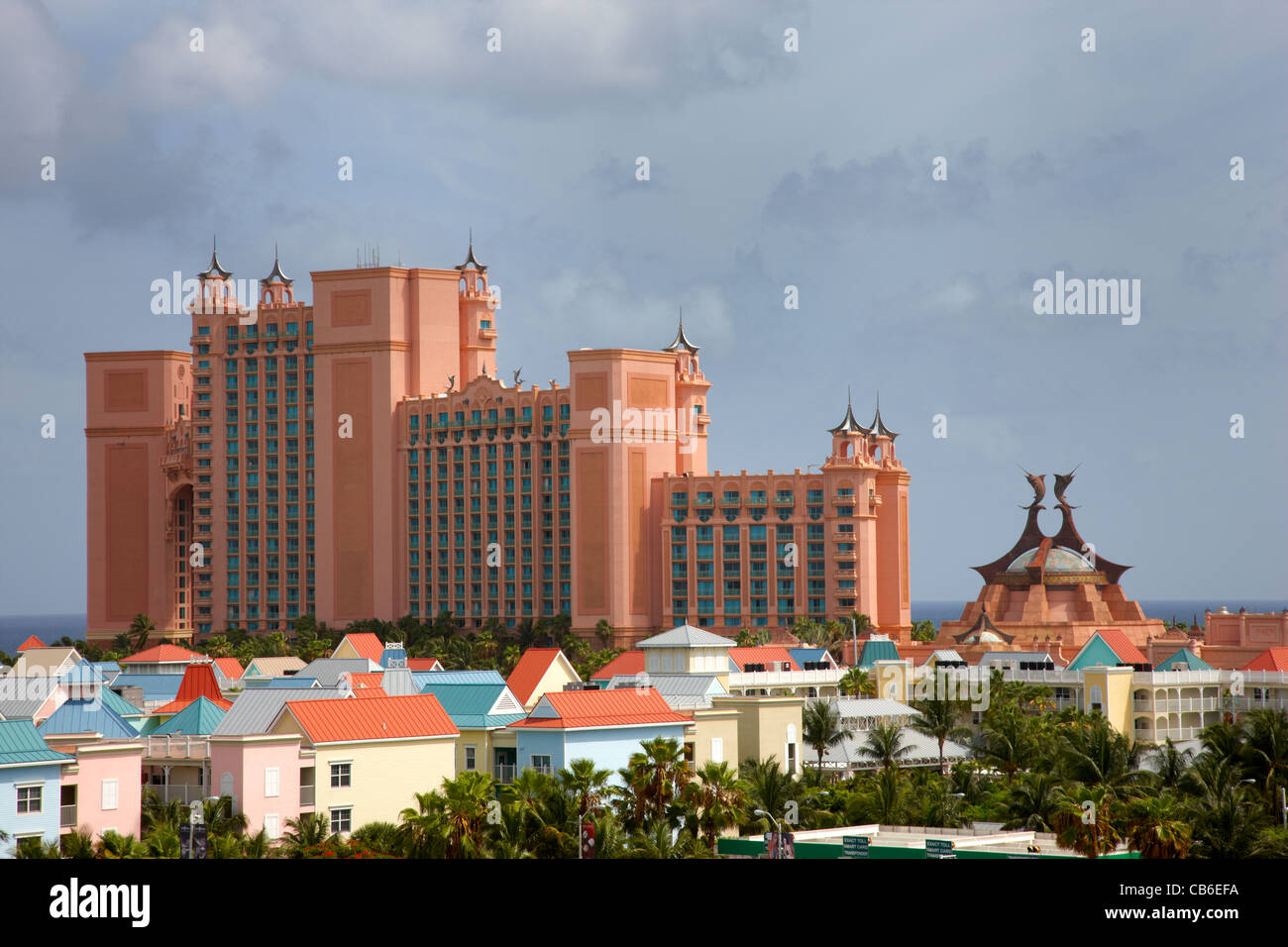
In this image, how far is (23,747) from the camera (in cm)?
5497

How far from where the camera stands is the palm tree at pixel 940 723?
85.4 metres

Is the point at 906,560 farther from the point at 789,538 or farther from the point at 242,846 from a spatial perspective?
the point at 242,846

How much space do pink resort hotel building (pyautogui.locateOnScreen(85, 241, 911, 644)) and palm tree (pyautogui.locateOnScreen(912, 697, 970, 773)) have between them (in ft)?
252

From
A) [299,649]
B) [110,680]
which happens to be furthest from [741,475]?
[110,680]

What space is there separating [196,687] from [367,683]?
9.89 meters

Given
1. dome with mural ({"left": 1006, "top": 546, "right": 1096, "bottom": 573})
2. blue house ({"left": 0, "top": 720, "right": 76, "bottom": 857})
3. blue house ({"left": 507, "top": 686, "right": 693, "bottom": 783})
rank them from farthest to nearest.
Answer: dome with mural ({"left": 1006, "top": 546, "right": 1096, "bottom": 573}) → blue house ({"left": 507, "top": 686, "right": 693, "bottom": 783}) → blue house ({"left": 0, "top": 720, "right": 76, "bottom": 857})

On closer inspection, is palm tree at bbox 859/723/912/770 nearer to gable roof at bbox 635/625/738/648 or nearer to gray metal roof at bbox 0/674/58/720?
gable roof at bbox 635/625/738/648

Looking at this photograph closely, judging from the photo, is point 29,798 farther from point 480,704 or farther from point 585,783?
point 480,704

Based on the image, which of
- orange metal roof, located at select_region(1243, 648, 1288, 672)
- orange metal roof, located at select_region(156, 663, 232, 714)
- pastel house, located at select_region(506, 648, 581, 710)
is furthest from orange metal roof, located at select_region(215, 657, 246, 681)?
orange metal roof, located at select_region(1243, 648, 1288, 672)

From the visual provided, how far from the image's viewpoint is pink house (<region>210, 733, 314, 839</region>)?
189 ft

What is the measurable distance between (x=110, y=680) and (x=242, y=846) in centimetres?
4317

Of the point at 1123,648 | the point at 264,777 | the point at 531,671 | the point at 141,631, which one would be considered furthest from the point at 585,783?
the point at 141,631

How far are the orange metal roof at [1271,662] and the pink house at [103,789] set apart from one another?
76.1m

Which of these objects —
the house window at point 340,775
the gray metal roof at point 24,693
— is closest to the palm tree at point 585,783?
the house window at point 340,775
